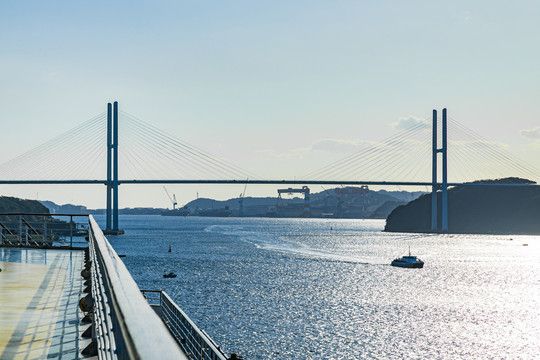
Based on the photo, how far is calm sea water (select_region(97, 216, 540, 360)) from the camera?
32.8 m

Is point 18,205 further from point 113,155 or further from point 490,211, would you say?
point 490,211

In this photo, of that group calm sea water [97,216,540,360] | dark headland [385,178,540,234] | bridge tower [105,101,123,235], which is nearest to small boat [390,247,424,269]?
calm sea water [97,216,540,360]

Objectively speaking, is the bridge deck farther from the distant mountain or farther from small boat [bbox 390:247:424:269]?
the distant mountain

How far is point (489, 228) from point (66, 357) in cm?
16330

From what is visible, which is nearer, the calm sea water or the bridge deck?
the bridge deck

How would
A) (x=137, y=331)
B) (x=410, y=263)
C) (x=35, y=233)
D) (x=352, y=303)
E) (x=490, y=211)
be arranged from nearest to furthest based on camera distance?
(x=137, y=331) < (x=35, y=233) < (x=352, y=303) < (x=410, y=263) < (x=490, y=211)

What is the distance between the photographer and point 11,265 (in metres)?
9.87

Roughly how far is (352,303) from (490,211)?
123643 mm

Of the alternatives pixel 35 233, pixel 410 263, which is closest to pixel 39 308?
pixel 35 233

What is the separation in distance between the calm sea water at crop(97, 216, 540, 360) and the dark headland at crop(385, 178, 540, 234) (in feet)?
237

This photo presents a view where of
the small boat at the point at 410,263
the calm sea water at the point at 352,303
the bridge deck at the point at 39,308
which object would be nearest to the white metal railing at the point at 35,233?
the bridge deck at the point at 39,308

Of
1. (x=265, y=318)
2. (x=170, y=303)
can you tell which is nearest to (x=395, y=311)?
(x=265, y=318)

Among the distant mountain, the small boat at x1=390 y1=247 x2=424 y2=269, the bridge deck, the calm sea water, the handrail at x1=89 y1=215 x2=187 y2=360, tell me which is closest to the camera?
the handrail at x1=89 y1=215 x2=187 y2=360

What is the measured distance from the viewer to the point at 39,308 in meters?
5.80
